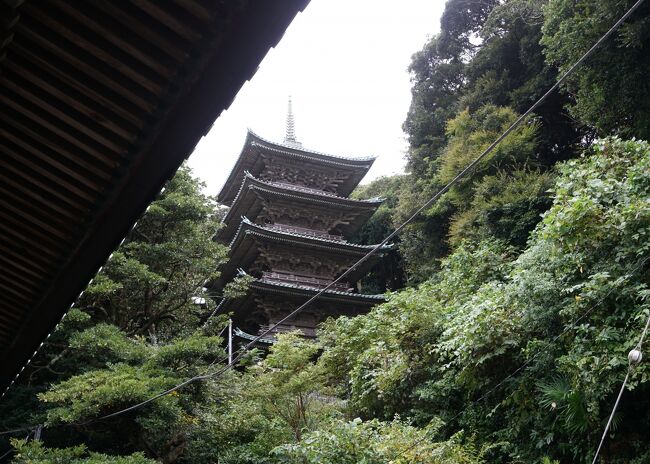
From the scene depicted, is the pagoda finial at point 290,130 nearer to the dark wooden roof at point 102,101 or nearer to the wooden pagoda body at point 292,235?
the wooden pagoda body at point 292,235

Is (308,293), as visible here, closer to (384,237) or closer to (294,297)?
(294,297)

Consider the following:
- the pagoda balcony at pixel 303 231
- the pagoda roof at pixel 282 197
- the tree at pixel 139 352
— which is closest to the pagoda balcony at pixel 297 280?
the pagoda balcony at pixel 303 231

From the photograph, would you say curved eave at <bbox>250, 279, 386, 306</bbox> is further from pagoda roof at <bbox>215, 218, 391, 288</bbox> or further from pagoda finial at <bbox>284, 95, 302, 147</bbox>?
pagoda finial at <bbox>284, 95, 302, 147</bbox>

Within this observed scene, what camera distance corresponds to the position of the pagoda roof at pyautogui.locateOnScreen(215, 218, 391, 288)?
1745 cm

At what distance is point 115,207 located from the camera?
2.63m

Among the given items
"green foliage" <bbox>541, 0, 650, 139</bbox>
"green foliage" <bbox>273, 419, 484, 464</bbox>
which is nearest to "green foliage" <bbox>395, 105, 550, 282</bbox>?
"green foliage" <bbox>541, 0, 650, 139</bbox>

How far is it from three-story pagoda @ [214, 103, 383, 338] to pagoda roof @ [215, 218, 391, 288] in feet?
0.09

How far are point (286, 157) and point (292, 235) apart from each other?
12.2ft

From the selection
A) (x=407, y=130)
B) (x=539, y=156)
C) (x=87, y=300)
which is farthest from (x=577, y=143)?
(x=87, y=300)

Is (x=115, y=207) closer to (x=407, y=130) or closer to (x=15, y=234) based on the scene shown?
(x=15, y=234)

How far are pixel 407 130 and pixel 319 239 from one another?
288 inches

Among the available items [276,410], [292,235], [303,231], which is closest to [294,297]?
[292,235]

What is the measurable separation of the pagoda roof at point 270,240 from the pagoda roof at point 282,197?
3.99ft

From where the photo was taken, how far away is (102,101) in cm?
225
